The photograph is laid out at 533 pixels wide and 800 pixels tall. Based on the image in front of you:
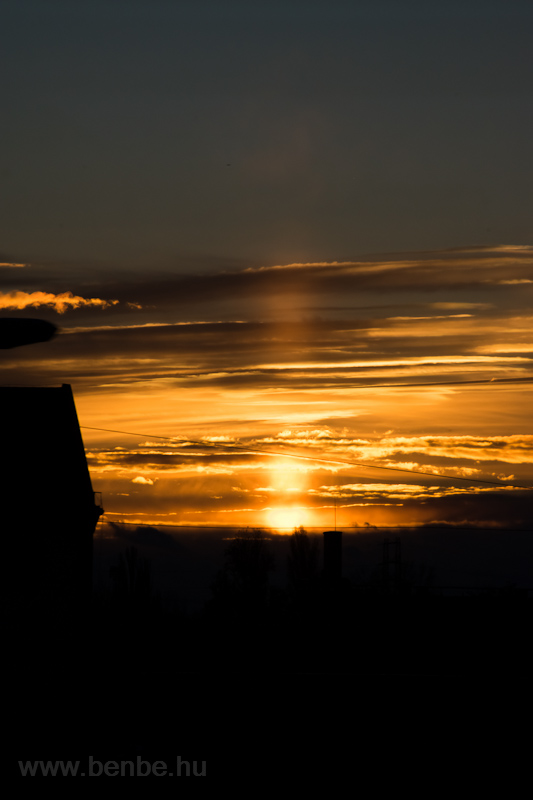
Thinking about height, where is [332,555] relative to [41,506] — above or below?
above

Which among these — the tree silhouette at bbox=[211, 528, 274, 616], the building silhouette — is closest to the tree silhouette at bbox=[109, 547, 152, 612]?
the tree silhouette at bbox=[211, 528, 274, 616]

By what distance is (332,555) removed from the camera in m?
39.7

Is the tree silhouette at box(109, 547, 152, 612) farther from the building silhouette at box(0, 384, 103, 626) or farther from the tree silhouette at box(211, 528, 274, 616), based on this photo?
the building silhouette at box(0, 384, 103, 626)

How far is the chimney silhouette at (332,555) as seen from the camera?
3944cm

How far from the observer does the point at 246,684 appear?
12.7m

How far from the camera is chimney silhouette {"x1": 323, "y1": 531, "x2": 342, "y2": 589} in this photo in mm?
39438

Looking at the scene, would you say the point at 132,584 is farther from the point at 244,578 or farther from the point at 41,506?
the point at 41,506

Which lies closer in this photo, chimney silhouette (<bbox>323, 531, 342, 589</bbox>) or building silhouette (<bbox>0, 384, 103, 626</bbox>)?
building silhouette (<bbox>0, 384, 103, 626</bbox>)

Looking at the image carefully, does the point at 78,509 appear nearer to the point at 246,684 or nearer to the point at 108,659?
the point at 108,659

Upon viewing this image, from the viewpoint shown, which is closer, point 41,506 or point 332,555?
point 41,506

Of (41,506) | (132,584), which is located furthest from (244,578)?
(41,506)

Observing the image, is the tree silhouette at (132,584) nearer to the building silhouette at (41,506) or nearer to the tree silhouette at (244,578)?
the tree silhouette at (244,578)

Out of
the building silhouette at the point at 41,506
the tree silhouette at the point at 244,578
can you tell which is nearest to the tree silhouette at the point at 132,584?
the tree silhouette at the point at 244,578

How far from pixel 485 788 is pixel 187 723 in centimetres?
435
